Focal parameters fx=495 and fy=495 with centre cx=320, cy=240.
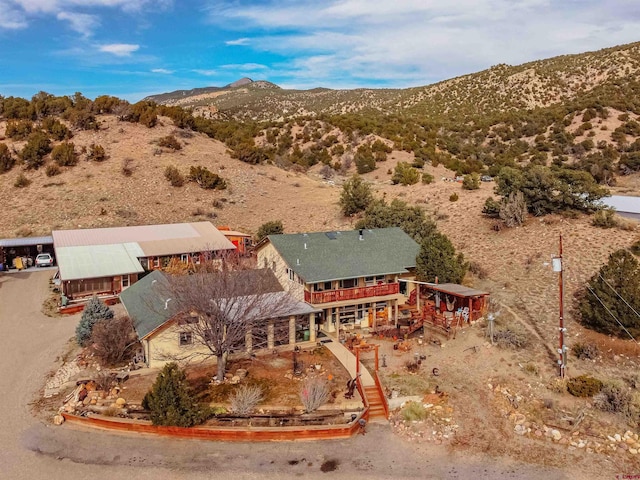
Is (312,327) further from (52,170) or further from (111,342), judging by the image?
(52,170)

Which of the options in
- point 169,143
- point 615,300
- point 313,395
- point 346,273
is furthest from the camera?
point 169,143

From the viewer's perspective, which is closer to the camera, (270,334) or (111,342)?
(111,342)

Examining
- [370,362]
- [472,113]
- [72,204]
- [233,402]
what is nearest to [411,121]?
[472,113]

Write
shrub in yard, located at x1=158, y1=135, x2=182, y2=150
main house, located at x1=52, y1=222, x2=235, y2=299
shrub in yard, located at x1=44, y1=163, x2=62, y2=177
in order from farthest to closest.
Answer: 1. shrub in yard, located at x1=158, y1=135, x2=182, y2=150
2. shrub in yard, located at x1=44, y1=163, x2=62, y2=177
3. main house, located at x1=52, y1=222, x2=235, y2=299

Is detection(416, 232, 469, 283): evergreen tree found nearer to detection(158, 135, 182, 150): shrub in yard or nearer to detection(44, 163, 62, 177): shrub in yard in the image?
detection(158, 135, 182, 150): shrub in yard

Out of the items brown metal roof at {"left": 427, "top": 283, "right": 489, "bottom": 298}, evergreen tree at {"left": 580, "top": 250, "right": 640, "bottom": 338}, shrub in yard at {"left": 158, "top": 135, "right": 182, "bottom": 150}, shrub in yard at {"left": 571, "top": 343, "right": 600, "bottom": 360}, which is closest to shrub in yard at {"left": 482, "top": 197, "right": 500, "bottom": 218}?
brown metal roof at {"left": 427, "top": 283, "right": 489, "bottom": 298}

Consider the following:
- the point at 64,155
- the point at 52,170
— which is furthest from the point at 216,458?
the point at 64,155

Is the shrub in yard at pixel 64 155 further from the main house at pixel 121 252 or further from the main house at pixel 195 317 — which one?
the main house at pixel 195 317
